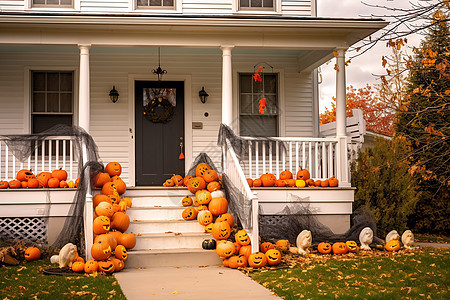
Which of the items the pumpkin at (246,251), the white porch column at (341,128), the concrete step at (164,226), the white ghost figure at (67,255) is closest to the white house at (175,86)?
the white porch column at (341,128)

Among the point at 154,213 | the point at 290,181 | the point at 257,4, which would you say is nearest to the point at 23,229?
the point at 154,213

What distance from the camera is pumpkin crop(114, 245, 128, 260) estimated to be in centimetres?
809

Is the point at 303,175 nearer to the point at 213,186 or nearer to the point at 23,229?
the point at 213,186

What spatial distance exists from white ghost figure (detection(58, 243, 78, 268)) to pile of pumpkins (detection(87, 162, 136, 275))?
156mm

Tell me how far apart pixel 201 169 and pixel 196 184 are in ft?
1.14

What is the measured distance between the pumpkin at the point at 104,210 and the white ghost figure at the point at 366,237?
4282mm

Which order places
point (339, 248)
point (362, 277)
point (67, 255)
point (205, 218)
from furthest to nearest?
1. point (339, 248)
2. point (205, 218)
3. point (67, 255)
4. point (362, 277)

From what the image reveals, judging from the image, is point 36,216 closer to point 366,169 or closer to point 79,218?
point 79,218

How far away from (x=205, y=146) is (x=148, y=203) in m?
2.95

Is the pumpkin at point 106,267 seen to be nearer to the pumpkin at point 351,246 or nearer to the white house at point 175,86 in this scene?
the pumpkin at point 351,246

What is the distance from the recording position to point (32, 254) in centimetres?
876

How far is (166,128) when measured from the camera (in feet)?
41.3

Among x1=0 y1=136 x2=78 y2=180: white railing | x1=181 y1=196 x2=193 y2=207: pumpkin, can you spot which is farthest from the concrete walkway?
x1=0 y1=136 x2=78 y2=180: white railing

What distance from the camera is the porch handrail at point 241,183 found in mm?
8484
